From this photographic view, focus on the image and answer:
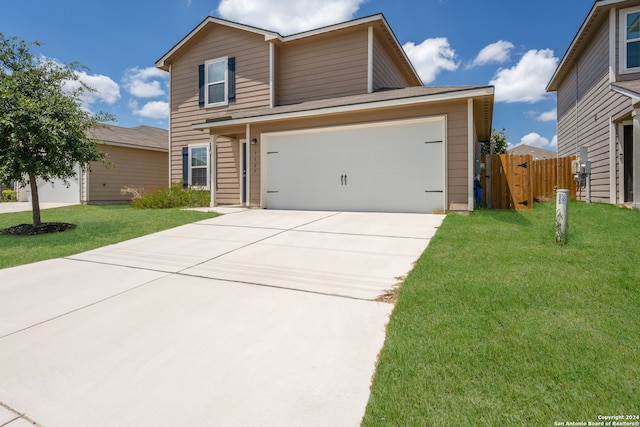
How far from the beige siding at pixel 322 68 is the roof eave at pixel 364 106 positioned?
262 centimetres

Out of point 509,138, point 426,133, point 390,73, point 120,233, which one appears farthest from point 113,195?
point 509,138

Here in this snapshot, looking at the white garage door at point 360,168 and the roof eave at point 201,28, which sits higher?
the roof eave at point 201,28

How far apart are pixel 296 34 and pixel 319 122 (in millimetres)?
4249

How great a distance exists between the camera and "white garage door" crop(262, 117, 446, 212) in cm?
761

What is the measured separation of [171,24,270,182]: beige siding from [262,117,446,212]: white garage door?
10.2 feet

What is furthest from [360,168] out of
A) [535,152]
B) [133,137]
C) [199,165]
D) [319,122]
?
[535,152]

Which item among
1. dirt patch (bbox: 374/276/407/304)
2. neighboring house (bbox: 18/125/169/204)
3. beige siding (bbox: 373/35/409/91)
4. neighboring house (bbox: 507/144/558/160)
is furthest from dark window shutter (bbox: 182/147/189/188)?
neighboring house (bbox: 507/144/558/160)

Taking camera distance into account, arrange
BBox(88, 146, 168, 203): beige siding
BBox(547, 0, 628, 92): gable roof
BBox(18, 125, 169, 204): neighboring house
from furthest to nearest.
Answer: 1. BBox(88, 146, 168, 203): beige siding
2. BBox(18, 125, 169, 204): neighboring house
3. BBox(547, 0, 628, 92): gable roof

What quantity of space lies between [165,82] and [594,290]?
15419 mm

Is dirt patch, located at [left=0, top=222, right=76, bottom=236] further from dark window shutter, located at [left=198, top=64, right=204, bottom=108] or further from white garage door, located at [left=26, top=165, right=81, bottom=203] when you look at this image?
white garage door, located at [left=26, top=165, right=81, bottom=203]

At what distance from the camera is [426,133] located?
7.61 m

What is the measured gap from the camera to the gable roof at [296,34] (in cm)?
1011

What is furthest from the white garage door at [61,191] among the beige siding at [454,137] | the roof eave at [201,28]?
the beige siding at [454,137]

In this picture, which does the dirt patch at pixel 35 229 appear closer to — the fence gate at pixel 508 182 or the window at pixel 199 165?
the window at pixel 199 165
